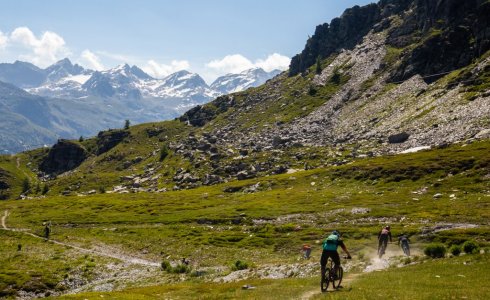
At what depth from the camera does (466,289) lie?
25.7 meters

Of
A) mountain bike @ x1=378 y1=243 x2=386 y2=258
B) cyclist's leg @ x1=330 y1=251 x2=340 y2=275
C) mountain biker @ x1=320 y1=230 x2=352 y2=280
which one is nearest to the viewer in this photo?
cyclist's leg @ x1=330 y1=251 x2=340 y2=275

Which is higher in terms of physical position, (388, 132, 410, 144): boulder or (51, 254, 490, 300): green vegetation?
(388, 132, 410, 144): boulder

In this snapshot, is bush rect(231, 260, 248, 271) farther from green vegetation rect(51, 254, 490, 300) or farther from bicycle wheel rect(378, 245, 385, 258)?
bicycle wheel rect(378, 245, 385, 258)

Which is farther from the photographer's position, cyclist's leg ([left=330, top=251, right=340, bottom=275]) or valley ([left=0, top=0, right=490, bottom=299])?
valley ([left=0, top=0, right=490, bottom=299])

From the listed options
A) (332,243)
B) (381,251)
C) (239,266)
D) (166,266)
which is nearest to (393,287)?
(332,243)

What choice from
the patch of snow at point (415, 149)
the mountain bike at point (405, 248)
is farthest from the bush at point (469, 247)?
the patch of snow at point (415, 149)

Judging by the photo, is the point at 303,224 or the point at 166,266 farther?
the point at 303,224

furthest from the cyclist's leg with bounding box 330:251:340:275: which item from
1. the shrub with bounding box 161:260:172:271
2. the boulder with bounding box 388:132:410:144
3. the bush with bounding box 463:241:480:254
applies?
the boulder with bounding box 388:132:410:144

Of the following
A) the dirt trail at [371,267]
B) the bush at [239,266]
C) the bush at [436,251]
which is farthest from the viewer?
the bush at [239,266]

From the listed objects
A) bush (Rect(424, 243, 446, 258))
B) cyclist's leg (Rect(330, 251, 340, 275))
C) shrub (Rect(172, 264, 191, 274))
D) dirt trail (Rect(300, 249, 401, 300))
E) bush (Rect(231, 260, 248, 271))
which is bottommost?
shrub (Rect(172, 264, 191, 274))

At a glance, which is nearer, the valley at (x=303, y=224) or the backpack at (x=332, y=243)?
the backpack at (x=332, y=243)

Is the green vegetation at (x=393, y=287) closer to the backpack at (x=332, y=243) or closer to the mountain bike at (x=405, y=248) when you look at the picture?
the backpack at (x=332, y=243)

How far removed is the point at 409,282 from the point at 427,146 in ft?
391

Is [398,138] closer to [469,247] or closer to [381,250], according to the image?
[381,250]
